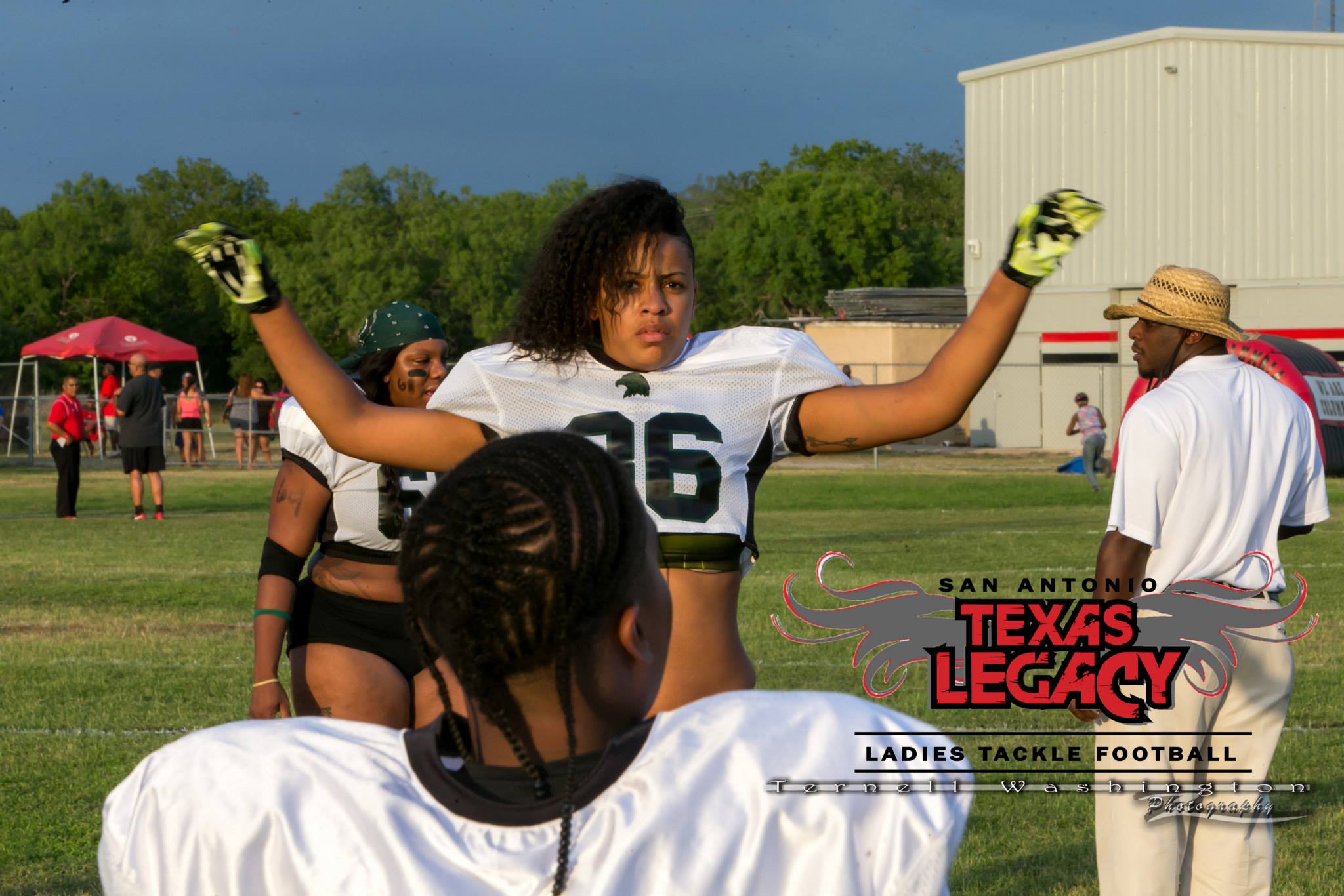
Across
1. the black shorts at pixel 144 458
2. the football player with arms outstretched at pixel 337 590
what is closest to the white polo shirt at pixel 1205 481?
the football player with arms outstretched at pixel 337 590

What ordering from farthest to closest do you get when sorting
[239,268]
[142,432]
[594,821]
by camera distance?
1. [142,432]
2. [239,268]
3. [594,821]

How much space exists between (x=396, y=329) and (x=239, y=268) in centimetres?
204

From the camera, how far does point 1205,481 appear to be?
4.29 metres

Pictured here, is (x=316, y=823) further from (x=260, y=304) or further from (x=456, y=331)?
(x=456, y=331)

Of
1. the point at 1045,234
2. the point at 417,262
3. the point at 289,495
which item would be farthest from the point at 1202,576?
the point at 417,262

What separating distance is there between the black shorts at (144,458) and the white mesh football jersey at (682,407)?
16.8 metres

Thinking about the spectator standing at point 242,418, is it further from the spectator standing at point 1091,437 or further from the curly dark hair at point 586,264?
the curly dark hair at point 586,264

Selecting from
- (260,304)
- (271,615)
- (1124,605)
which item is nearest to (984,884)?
(1124,605)

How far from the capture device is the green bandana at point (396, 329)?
199 inches

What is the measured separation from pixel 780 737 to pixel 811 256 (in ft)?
233

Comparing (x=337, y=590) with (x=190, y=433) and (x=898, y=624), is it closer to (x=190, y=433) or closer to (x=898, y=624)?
(x=898, y=624)

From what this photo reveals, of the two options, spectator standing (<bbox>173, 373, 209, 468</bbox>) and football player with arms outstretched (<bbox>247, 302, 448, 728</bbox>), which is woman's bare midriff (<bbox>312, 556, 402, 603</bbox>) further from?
spectator standing (<bbox>173, 373, 209, 468</bbox>)

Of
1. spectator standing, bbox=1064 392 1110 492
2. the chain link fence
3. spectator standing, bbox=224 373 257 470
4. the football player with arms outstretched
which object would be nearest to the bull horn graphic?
the football player with arms outstretched

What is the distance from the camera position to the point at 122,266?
7081 centimetres
